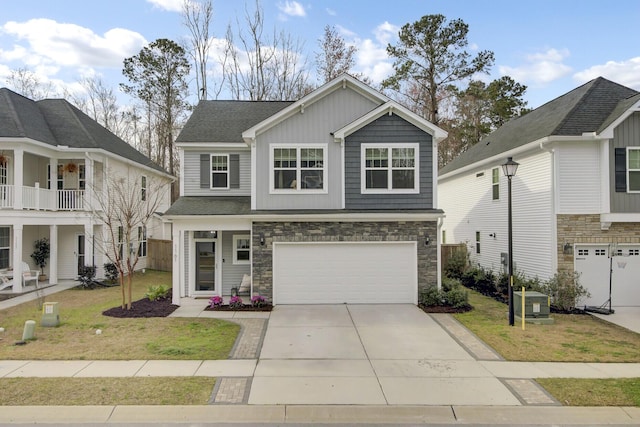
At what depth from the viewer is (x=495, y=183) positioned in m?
16.6

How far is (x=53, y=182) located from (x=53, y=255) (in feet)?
10.1

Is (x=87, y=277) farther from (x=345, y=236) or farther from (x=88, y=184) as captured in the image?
(x=345, y=236)

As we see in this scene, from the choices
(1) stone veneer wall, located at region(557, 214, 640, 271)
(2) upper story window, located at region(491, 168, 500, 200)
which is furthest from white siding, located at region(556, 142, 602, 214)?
(2) upper story window, located at region(491, 168, 500, 200)

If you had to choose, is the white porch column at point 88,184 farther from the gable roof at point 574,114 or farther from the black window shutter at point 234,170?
the gable roof at point 574,114

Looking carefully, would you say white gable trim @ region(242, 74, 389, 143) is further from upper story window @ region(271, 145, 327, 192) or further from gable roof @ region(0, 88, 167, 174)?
gable roof @ region(0, 88, 167, 174)

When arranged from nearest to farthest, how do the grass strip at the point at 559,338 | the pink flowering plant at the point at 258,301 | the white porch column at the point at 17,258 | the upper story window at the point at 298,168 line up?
the grass strip at the point at 559,338, the pink flowering plant at the point at 258,301, the upper story window at the point at 298,168, the white porch column at the point at 17,258

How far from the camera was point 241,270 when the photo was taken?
14.2 m

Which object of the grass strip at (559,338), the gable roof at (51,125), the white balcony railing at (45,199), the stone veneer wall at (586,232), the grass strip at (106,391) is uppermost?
the gable roof at (51,125)

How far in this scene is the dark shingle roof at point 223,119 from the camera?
14.9 metres

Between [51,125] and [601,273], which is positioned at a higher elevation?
[51,125]

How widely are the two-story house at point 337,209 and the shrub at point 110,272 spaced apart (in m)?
5.75

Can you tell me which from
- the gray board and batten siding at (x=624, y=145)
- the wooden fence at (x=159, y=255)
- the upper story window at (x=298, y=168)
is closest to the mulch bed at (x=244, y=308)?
the upper story window at (x=298, y=168)

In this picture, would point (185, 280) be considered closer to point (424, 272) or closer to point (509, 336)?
point (424, 272)

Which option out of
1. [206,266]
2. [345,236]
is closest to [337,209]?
[345,236]
